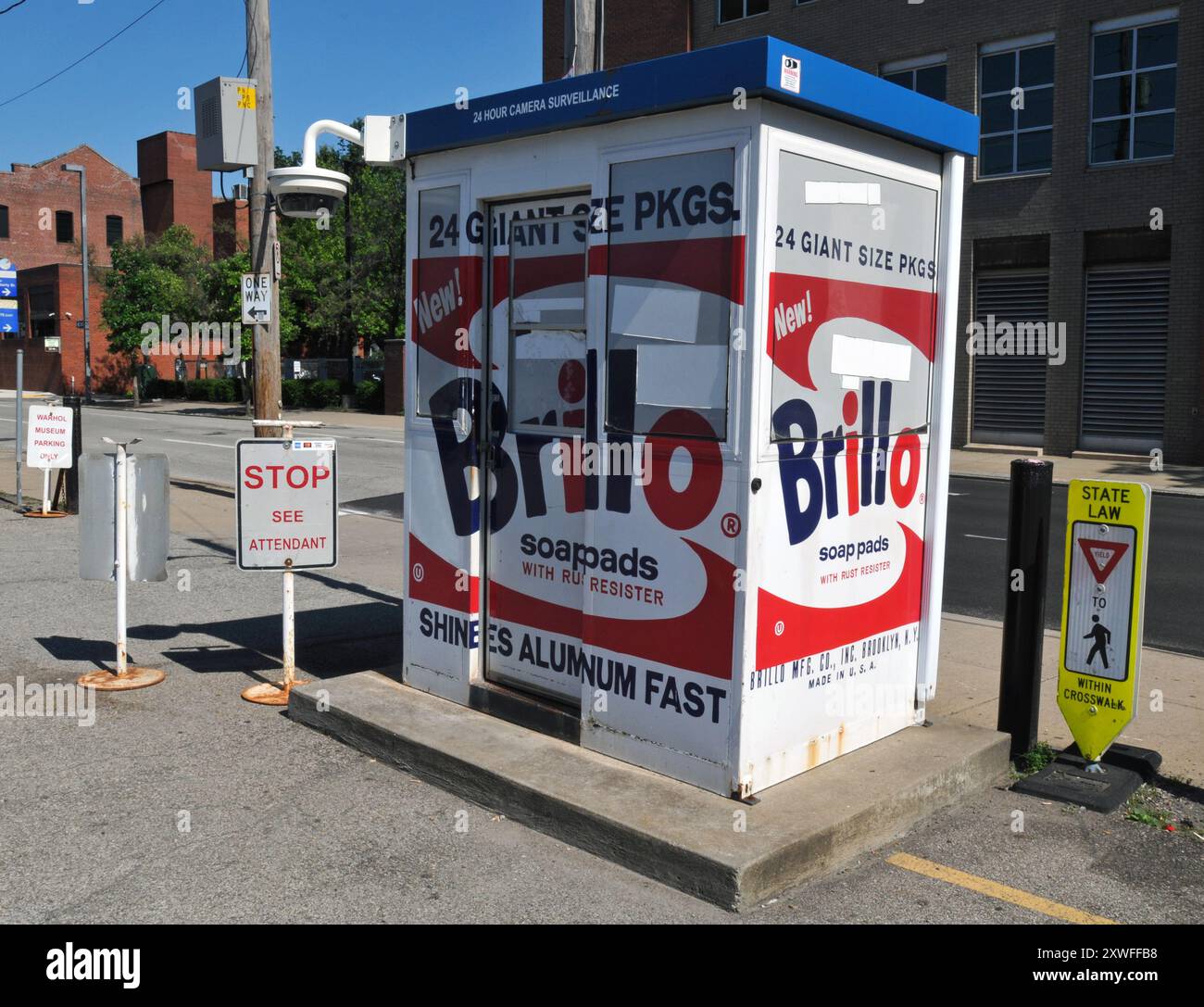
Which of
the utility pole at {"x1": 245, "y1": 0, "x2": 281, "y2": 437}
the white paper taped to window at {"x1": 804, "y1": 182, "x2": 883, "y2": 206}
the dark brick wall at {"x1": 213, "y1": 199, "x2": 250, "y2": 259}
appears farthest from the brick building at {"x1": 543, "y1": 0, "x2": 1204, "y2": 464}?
the dark brick wall at {"x1": 213, "y1": 199, "x2": 250, "y2": 259}

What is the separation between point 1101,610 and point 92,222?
76047mm

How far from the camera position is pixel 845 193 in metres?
5.05

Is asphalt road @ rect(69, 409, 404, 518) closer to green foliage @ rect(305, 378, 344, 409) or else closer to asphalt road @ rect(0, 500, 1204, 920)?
green foliage @ rect(305, 378, 344, 409)

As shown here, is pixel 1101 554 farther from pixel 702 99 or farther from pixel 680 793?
pixel 702 99

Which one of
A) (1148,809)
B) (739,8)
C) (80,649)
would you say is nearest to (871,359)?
(1148,809)

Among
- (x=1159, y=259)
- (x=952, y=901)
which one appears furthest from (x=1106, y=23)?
(x=952, y=901)

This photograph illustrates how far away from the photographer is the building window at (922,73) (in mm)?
26969

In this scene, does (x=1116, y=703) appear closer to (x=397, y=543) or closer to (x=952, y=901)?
(x=952, y=901)

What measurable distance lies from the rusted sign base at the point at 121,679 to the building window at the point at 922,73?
2413 cm

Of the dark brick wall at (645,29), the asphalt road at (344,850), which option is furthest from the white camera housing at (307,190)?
the dark brick wall at (645,29)

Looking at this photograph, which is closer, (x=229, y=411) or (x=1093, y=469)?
(x=1093, y=469)

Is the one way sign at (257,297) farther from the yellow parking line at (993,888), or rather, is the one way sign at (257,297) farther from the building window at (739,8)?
the building window at (739,8)

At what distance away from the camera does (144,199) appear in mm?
68688

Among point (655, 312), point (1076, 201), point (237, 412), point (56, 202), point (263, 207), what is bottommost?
point (237, 412)
